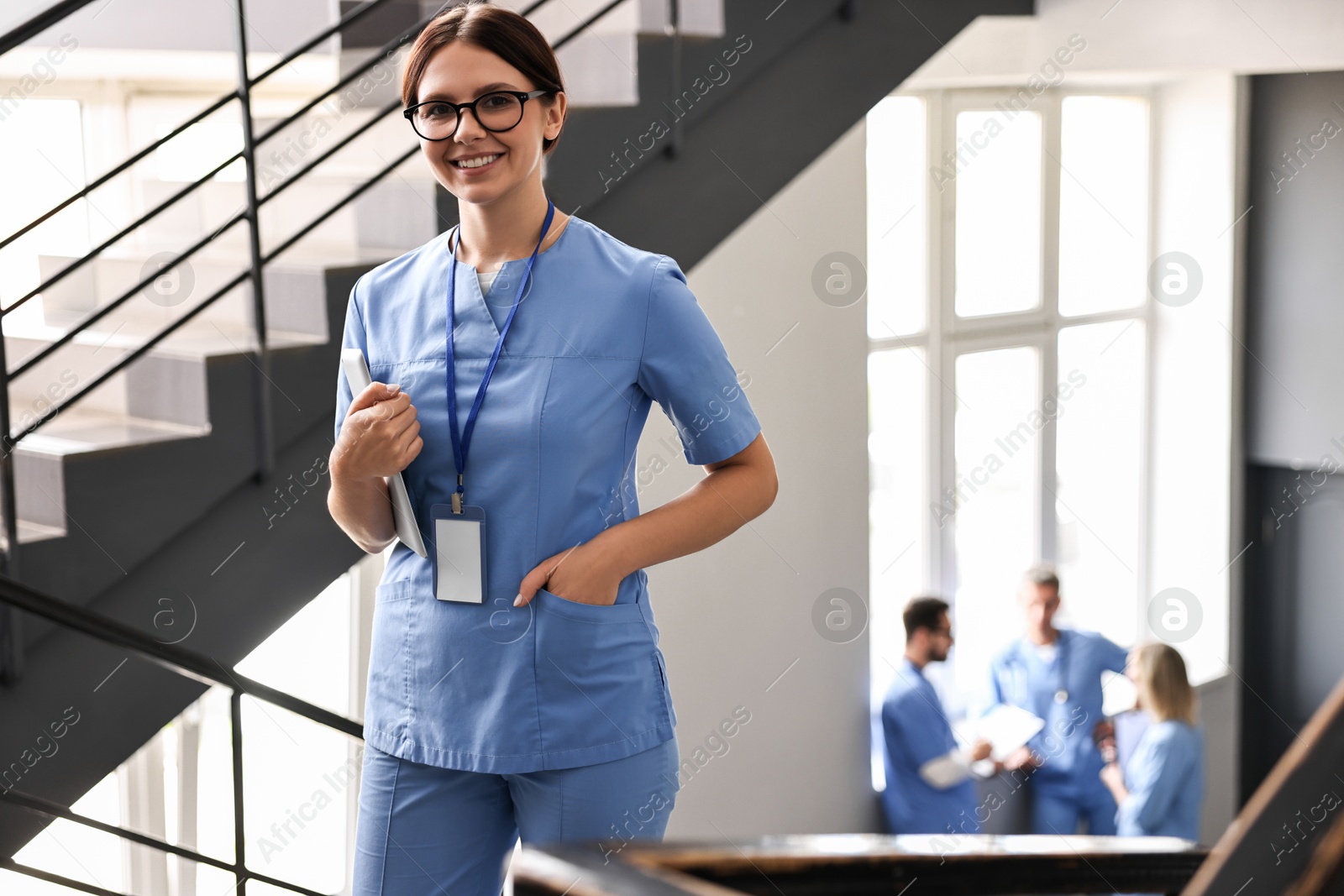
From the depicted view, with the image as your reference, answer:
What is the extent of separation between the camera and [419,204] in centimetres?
233

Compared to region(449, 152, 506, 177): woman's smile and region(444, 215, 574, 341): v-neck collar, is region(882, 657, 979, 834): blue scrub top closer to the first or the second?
region(444, 215, 574, 341): v-neck collar

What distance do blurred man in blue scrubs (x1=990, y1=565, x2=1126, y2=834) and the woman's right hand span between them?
3.90 m

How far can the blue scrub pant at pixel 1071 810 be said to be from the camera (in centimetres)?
497

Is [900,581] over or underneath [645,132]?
underneath

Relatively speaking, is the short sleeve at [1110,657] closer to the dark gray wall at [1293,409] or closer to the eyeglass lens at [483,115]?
the dark gray wall at [1293,409]

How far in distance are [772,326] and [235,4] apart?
2.50 m

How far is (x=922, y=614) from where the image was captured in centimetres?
458

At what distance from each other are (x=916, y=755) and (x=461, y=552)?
11.7ft

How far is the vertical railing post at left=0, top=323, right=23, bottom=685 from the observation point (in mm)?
1777

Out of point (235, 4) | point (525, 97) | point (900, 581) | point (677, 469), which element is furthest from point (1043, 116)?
point (525, 97)

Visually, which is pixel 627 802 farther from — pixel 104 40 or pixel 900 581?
pixel 900 581

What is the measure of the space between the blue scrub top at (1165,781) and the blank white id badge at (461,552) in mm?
3734

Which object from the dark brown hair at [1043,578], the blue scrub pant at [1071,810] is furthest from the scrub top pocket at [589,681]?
the blue scrub pant at [1071,810]

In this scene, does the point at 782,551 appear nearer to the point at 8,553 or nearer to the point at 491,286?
the point at 8,553
